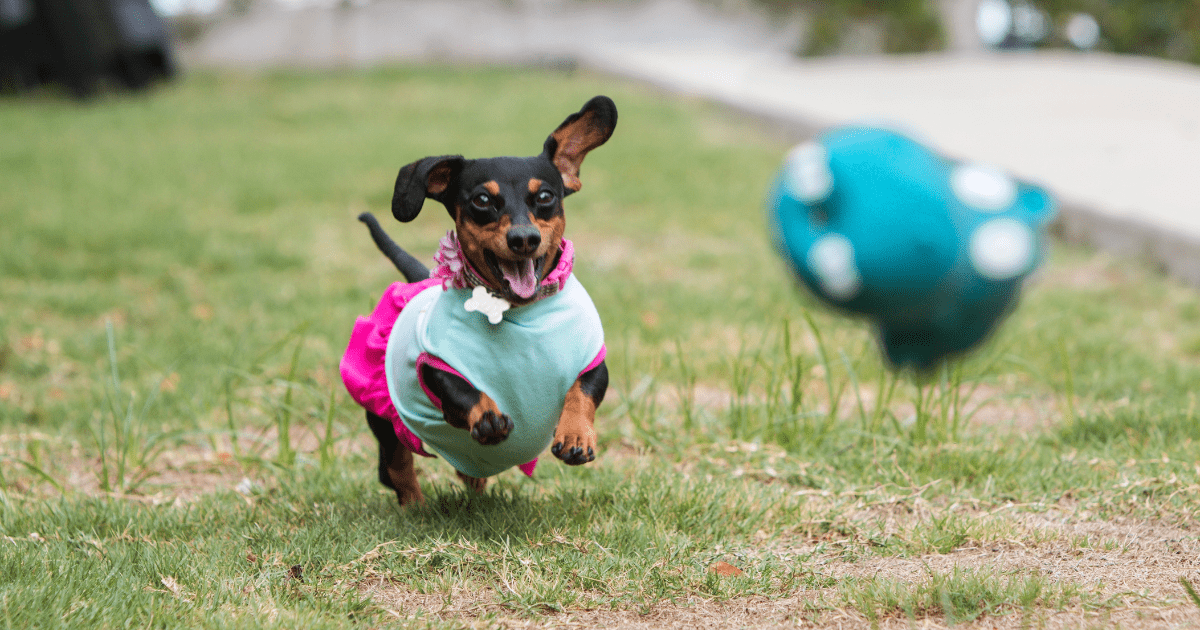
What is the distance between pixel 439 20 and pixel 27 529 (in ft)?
62.8

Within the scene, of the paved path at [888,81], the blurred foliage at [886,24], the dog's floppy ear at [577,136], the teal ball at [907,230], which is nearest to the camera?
the teal ball at [907,230]

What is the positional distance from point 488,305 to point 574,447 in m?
0.32

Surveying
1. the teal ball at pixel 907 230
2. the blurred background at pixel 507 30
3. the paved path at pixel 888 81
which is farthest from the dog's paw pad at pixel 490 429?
the blurred background at pixel 507 30

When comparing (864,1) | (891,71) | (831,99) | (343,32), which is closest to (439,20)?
(343,32)

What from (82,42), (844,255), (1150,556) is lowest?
(1150,556)

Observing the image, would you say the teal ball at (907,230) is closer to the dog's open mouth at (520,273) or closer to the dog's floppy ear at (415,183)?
the dog's open mouth at (520,273)

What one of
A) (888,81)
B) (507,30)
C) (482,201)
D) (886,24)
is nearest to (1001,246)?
(482,201)

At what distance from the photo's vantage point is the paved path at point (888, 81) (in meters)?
6.29

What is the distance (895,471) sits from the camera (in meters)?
→ 2.81

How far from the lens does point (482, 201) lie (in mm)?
2045

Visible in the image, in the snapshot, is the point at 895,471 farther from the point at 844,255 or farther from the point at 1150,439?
the point at 844,255

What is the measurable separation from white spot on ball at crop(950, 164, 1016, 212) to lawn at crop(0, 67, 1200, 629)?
95cm

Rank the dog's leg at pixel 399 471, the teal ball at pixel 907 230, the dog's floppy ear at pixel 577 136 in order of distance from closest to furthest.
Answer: the teal ball at pixel 907 230 < the dog's floppy ear at pixel 577 136 < the dog's leg at pixel 399 471

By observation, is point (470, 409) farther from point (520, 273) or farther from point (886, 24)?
point (886, 24)
